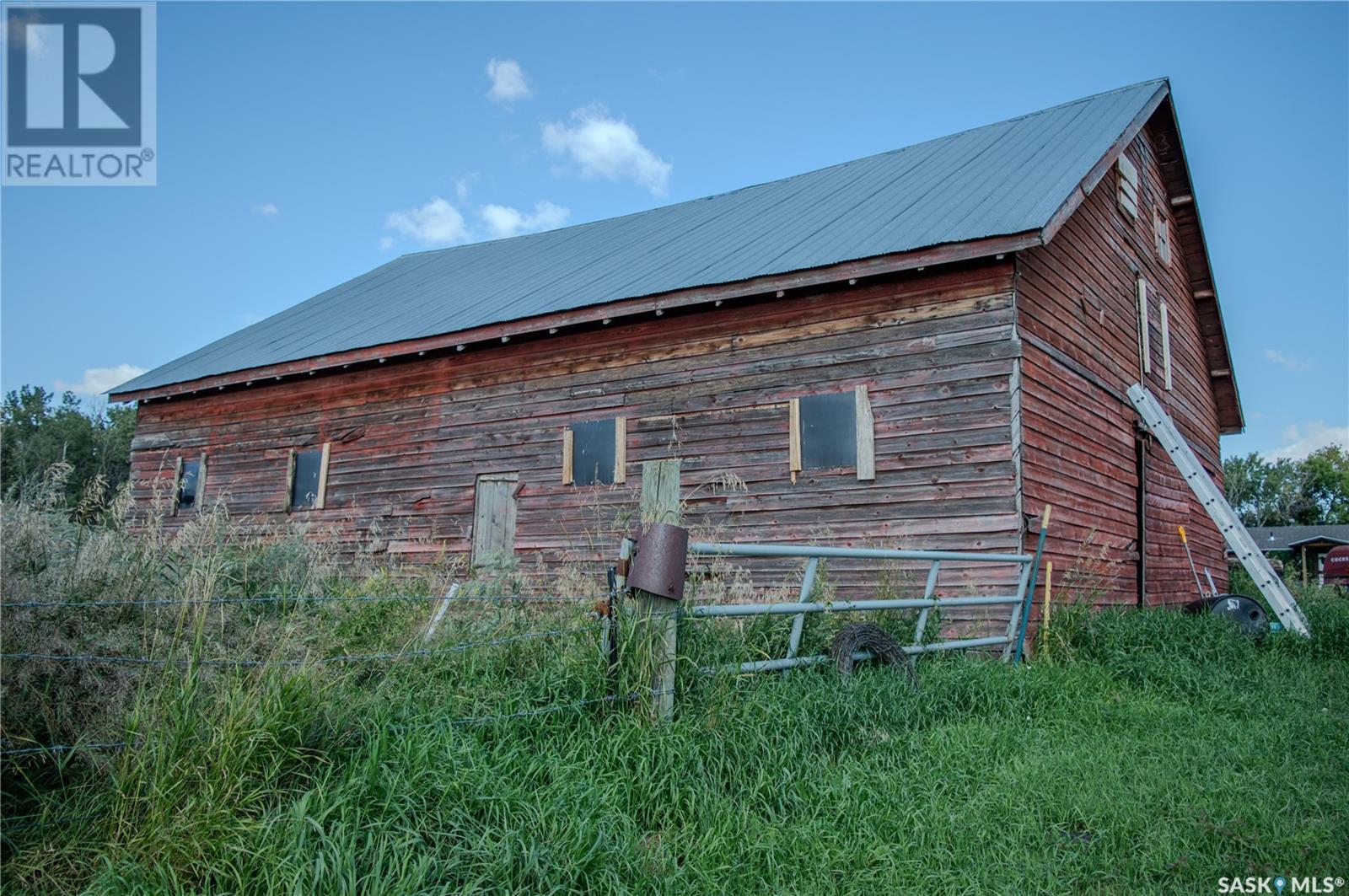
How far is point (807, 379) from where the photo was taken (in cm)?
1095

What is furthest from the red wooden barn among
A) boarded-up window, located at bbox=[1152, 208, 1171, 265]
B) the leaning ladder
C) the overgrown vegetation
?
the overgrown vegetation

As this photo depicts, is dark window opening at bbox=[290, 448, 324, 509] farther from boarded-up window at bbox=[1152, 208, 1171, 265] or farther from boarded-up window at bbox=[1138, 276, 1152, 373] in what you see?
boarded-up window at bbox=[1152, 208, 1171, 265]

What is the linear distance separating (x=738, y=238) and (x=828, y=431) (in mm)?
4124

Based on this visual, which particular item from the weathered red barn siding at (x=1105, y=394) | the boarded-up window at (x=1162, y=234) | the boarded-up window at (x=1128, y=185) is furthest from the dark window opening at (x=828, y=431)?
the boarded-up window at (x=1162, y=234)

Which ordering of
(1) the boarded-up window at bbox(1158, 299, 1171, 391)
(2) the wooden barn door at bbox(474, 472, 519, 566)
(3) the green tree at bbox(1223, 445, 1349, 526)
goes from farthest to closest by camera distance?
(3) the green tree at bbox(1223, 445, 1349, 526), (1) the boarded-up window at bbox(1158, 299, 1171, 391), (2) the wooden barn door at bbox(474, 472, 519, 566)

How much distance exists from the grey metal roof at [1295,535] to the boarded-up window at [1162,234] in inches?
1564

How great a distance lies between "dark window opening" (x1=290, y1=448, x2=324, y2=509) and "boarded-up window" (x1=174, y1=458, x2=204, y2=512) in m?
2.52

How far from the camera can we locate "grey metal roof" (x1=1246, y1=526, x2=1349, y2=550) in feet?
159

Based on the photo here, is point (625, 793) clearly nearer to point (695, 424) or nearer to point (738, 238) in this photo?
point (695, 424)

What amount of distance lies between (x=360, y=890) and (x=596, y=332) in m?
10.2

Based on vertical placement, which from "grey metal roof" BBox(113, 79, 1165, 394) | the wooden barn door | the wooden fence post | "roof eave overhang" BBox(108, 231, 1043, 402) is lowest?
the wooden fence post

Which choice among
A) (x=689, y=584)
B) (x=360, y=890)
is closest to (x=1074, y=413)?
(x=689, y=584)

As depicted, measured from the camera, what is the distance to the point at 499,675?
4.48m

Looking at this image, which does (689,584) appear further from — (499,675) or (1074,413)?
(1074,413)
